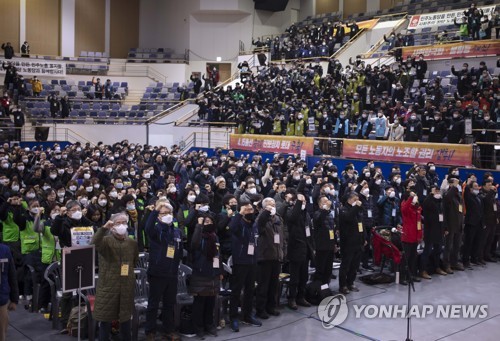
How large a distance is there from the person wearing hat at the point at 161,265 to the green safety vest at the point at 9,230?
2986 mm

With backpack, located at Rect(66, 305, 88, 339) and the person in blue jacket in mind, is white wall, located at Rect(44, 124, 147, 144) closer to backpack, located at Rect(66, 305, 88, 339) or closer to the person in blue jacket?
backpack, located at Rect(66, 305, 88, 339)

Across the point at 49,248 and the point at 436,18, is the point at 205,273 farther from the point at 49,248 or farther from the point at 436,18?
the point at 436,18

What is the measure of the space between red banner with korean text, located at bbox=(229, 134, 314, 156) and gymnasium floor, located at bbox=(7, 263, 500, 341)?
1027cm

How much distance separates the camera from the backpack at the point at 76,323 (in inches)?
282

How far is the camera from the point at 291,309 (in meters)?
8.73

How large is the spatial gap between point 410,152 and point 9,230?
1308 centimetres

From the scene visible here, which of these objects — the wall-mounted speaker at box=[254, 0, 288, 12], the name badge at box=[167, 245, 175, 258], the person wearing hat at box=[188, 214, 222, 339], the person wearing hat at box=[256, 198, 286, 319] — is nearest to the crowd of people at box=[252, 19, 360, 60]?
the wall-mounted speaker at box=[254, 0, 288, 12]

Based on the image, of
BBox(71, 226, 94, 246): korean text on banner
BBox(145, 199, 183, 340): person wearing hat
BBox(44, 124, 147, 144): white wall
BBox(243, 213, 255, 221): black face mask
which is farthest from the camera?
BBox(44, 124, 147, 144): white wall

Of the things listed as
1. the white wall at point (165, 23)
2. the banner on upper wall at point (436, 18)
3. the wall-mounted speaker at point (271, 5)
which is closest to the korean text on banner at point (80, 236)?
the banner on upper wall at point (436, 18)

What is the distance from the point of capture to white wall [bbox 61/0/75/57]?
1430 inches

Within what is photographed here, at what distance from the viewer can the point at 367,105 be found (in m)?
22.6

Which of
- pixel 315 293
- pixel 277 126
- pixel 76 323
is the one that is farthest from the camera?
pixel 277 126

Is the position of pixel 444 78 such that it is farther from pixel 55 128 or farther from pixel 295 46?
pixel 55 128

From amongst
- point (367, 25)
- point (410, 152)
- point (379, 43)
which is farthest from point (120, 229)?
point (367, 25)
